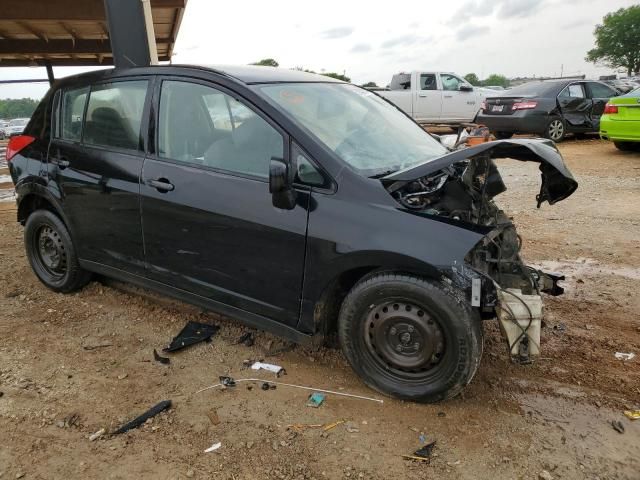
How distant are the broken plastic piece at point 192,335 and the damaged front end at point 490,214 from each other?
1.75 meters

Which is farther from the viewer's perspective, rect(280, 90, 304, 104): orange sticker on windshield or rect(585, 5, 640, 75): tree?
rect(585, 5, 640, 75): tree

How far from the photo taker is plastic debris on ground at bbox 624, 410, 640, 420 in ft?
8.87

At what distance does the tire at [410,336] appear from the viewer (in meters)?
2.62

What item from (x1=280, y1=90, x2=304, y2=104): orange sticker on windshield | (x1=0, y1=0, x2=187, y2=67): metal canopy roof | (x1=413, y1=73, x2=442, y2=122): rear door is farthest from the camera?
(x1=413, y1=73, x2=442, y2=122): rear door

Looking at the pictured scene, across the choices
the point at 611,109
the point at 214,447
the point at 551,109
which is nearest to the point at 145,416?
the point at 214,447

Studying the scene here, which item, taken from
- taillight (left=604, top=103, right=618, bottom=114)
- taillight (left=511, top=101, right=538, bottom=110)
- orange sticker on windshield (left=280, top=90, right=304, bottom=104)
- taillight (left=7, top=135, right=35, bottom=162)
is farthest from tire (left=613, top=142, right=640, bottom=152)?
taillight (left=7, top=135, right=35, bottom=162)

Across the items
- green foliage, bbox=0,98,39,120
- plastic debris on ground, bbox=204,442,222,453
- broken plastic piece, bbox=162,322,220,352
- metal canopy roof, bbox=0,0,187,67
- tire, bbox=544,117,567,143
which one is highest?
metal canopy roof, bbox=0,0,187,67

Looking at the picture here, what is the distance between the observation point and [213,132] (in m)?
3.29

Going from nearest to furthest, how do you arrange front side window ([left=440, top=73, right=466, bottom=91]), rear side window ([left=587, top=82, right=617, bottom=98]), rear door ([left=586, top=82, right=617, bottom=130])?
1. rear door ([left=586, top=82, right=617, bottom=130])
2. rear side window ([left=587, top=82, right=617, bottom=98])
3. front side window ([left=440, top=73, right=466, bottom=91])

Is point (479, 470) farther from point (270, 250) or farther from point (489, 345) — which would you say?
point (270, 250)

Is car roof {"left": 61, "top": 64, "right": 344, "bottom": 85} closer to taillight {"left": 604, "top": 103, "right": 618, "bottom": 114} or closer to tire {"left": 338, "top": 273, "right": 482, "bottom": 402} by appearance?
tire {"left": 338, "top": 273, "right": 482, "bottom": 402}

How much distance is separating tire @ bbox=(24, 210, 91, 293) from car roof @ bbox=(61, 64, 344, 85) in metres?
1.22

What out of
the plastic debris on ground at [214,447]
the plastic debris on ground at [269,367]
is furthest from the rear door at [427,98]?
the plastic debris on ground at [214,447]

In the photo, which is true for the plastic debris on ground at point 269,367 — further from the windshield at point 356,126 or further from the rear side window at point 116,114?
the rear side window at point 116,114
